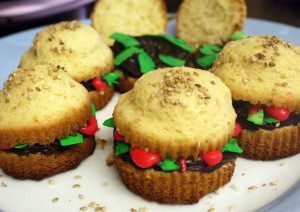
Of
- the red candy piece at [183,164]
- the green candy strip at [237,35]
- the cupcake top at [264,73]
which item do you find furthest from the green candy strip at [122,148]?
the green candy strip at [237,35]

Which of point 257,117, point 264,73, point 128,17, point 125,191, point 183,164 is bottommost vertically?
point 125,191

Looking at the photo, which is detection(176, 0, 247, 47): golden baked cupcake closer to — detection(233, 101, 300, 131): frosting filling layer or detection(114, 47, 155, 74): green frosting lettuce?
detection(114, 47, 155, 74): green frosting lettuce

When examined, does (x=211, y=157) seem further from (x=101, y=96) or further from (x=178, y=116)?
(x=101, y=96)

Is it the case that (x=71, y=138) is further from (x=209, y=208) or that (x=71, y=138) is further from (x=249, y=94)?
(x=249, y=94)

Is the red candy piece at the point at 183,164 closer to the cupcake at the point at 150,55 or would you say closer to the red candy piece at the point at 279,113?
the red candy piece at the point at 279,113

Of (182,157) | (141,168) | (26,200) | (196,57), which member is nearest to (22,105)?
(26,200)

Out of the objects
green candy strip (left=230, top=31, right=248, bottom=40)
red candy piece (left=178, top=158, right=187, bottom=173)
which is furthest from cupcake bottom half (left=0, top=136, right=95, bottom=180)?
green candy strip (left=230, top=31, right=248, bottom=40)

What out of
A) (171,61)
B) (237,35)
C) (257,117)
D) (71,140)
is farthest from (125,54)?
(257,117)
